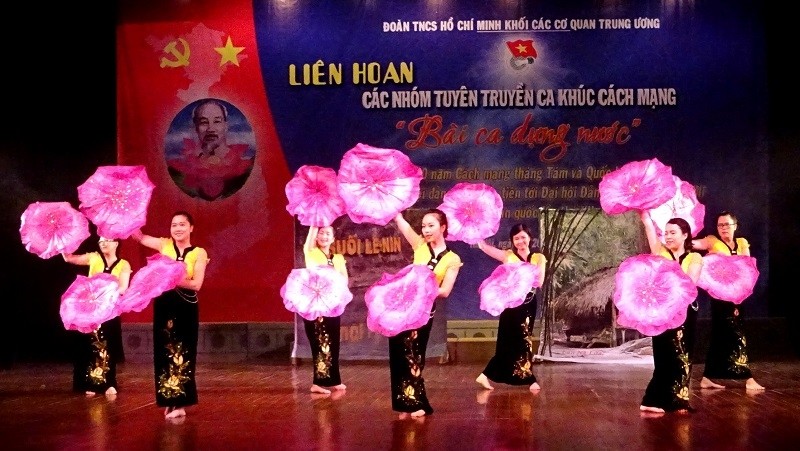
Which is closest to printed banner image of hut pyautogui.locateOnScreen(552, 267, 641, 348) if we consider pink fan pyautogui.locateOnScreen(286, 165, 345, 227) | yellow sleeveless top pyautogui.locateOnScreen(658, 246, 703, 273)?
pink fan pyautogui.locateOnScreen(286, 165, 345, 227)

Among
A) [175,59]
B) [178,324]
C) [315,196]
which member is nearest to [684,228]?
[315,196]

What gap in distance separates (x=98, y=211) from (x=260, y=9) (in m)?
4.30

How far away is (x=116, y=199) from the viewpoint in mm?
6078

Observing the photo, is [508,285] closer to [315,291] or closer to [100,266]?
[315,291]

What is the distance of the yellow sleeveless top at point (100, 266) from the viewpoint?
7102 millimetres

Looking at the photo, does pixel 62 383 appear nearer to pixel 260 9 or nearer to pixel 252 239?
pixel 252 239

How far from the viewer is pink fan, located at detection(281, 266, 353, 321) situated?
6941mm

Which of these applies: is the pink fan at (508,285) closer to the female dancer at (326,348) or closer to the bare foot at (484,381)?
the bare foot at (484,381)

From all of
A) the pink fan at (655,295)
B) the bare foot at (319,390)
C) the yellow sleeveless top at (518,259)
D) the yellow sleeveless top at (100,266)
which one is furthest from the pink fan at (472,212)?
the yellow sleeveless top at (100,266)

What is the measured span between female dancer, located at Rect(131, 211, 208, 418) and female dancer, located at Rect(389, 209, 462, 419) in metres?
1.22

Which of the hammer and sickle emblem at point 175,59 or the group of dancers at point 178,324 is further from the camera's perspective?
the hammer and sickle emblem at point 175,59

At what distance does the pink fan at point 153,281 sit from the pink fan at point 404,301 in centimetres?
115

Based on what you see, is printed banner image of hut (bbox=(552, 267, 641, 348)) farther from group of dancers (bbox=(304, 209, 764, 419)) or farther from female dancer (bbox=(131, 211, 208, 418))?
female dancer (bbox=(131, 211, 208, 418))

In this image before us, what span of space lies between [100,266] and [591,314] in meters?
4.47
